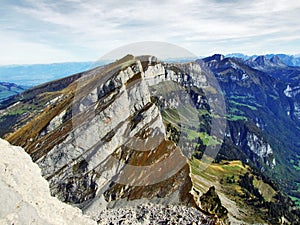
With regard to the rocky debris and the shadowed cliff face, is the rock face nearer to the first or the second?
the rocky debris

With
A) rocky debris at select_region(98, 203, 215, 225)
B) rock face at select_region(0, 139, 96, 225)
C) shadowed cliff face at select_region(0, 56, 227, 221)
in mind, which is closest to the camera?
rock face at select_region(0, 139, 96, 225)

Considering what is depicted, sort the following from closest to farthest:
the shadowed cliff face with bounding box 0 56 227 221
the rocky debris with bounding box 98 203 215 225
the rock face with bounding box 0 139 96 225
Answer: the rock face with bounding box 0 139 96 225 → the rocky debris with bounding box 98 203 215 225 → the shadowed cliff face with bounding box 0 56 227 221

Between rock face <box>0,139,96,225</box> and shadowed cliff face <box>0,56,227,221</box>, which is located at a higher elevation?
rock face <box>0,139,96,225</box>

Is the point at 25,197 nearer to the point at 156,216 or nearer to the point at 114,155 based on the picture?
the point at 156,216

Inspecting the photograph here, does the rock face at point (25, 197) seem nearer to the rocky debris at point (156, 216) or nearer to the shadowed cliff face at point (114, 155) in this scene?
the rocky debris at point (156, 216)

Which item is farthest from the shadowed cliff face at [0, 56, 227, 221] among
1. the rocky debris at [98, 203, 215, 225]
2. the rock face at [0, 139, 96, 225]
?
the rock face at [0, 139, 96, 225]

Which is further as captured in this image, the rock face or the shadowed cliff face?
the shadowed cliff face

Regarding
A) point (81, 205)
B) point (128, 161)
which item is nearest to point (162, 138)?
point (128, 161)

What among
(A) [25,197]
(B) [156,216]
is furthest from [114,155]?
(A) [25,197]
